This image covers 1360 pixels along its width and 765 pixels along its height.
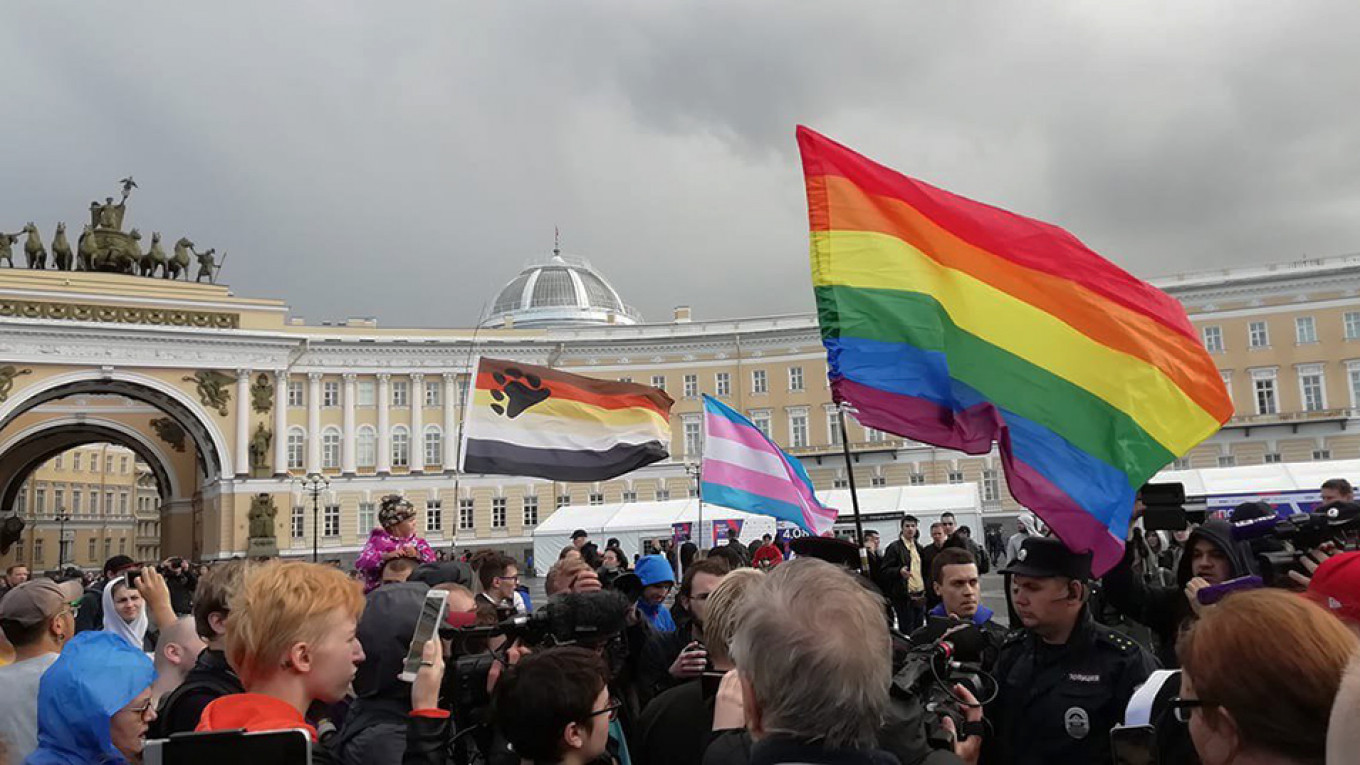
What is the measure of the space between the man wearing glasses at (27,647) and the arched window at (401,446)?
170 ft

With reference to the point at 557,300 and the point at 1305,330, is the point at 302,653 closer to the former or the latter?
the point at 1305,330

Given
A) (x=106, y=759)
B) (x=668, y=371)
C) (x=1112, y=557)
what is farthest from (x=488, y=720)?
(x=668, y=371)

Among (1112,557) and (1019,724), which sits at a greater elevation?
(1112,557)

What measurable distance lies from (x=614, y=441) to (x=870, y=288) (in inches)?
237

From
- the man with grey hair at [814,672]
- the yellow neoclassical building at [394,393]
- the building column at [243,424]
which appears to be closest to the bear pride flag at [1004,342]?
the man with grey hair at [814,672]

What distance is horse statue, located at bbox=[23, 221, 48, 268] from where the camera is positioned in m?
46.0

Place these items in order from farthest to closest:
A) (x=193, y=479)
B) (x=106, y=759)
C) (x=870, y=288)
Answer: (x=193, y=479) < (x=870, y=288) < (x=106, y=759)

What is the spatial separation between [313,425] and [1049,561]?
173 feet

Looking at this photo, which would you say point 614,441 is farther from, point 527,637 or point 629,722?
point 527,637

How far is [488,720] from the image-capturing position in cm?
304

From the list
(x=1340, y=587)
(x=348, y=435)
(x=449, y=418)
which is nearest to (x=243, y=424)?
(x=348, y=435)

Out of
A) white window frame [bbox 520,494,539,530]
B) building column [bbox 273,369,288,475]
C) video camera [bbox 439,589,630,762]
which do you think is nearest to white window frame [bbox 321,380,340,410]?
building column [bbox 273,369,288,475]

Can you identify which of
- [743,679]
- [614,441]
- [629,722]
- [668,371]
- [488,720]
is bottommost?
[629,722]

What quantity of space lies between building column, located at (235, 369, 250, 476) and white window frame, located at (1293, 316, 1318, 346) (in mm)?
52332
